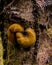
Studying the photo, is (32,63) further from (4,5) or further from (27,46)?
(4,5)

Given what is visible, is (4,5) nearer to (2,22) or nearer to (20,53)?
(2,22)

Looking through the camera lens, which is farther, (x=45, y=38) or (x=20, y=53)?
(x=45, y=38)

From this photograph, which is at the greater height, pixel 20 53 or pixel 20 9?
pixel 20 9

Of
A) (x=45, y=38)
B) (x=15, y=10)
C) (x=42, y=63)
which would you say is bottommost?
(x=42, y=63)

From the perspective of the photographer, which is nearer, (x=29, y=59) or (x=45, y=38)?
(x=29, y=59)

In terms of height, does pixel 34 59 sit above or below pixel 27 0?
below

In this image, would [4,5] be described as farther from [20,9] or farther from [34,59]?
[34,59]

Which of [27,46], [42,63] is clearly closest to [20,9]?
[27,46]

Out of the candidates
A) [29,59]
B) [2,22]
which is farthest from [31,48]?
[2,22]

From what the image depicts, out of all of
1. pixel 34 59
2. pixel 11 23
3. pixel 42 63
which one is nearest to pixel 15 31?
pixel 11 23
